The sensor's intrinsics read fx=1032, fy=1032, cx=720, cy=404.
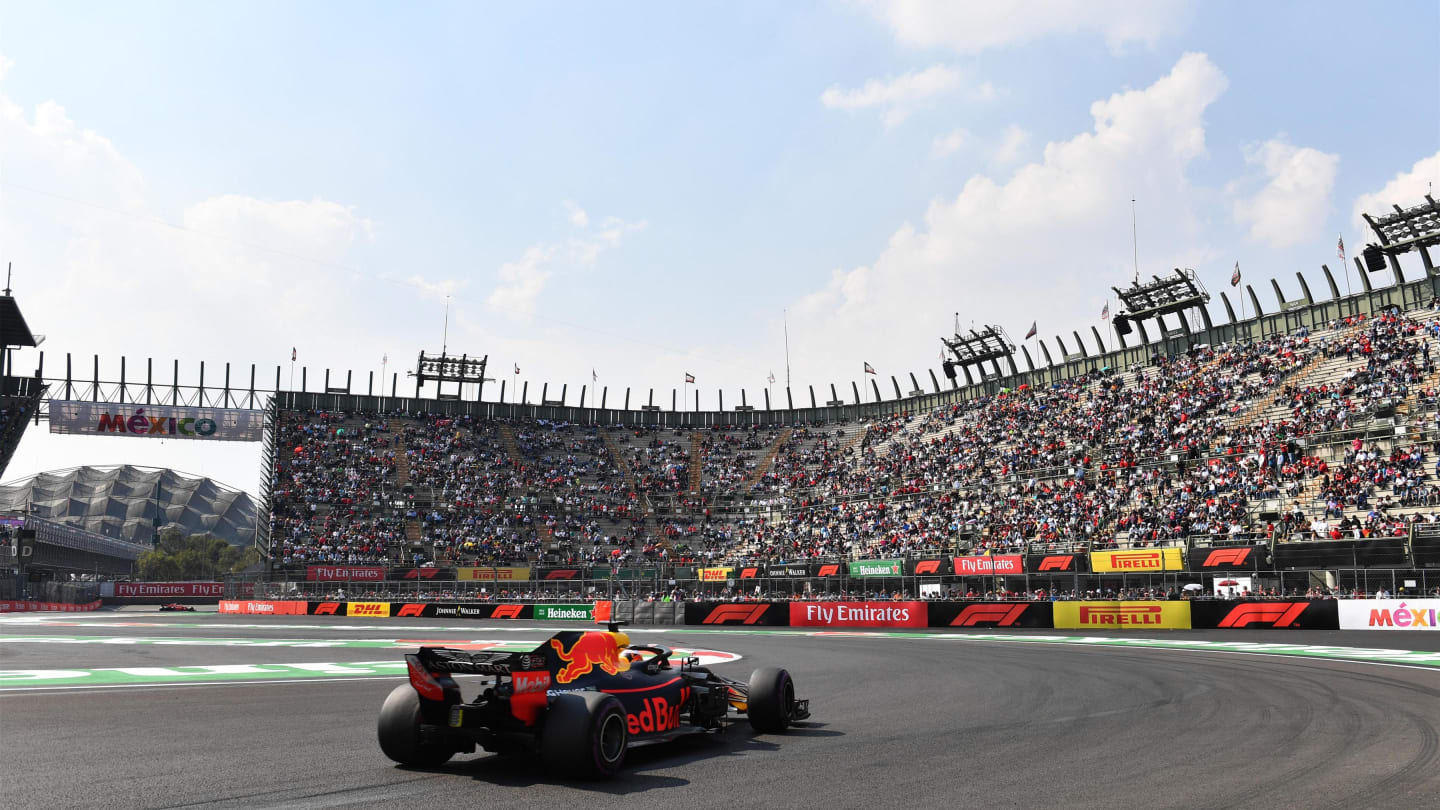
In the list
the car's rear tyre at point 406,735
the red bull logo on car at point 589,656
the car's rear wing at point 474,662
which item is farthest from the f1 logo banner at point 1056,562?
the car's rear tyre at point 406,735

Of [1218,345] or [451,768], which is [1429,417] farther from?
[451,768]

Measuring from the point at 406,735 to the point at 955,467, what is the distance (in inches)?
1909

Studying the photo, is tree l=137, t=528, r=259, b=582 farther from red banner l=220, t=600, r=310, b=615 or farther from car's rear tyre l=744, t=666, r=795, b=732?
car's rear tyre l=744, t=666, r=795, b=732

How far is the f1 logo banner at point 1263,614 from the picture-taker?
27.5 metres

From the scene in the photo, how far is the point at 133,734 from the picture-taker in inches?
398

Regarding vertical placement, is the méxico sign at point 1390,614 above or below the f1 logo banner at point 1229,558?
below

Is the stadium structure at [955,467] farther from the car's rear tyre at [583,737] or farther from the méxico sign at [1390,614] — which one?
the car's rear tyre at [583,737]

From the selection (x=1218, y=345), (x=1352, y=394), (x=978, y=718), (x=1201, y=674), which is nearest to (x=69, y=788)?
(x=978, y=718)

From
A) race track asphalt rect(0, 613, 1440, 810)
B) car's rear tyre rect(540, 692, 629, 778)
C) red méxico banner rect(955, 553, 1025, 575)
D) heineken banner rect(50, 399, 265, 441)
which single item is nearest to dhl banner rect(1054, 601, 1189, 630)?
red méxico banner rect(955, 553, 1025, 575)

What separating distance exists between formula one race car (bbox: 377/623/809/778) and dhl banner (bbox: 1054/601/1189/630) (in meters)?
23.7

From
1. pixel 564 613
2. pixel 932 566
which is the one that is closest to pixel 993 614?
pixel 932 566

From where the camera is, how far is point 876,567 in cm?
4162

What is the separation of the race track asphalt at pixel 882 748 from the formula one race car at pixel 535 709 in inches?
8.7

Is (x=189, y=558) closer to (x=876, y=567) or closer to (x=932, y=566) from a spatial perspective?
(x=876, y=567)
